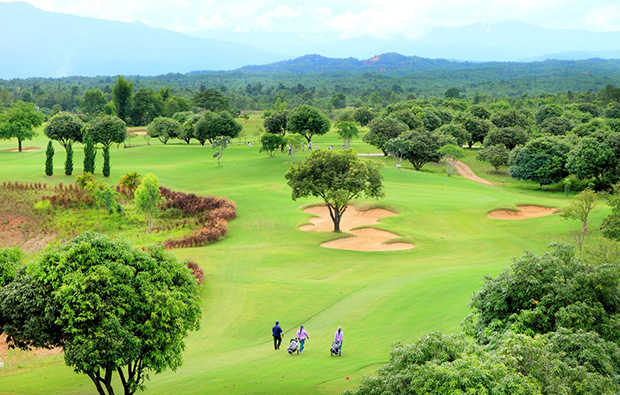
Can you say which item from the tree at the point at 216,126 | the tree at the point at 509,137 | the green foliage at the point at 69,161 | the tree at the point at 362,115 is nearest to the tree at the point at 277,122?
the tree at the point at 216,126

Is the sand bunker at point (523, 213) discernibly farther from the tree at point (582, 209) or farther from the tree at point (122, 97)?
the tree at point (122, 97)

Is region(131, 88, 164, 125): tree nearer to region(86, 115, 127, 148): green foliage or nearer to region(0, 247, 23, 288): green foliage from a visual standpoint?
region(86, 115, 127, 148): green foliage

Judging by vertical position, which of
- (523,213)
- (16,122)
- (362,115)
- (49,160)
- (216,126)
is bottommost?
(523,213)

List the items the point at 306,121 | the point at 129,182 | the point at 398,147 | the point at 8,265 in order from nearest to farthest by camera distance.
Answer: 1. the point at 8,265
2. the point at 129,182
3. the point at 398,147
4. the point at 306,121

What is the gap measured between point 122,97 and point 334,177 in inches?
4760

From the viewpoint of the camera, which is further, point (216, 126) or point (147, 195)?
point (216, 126)

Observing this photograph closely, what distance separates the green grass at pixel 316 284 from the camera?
21.0 meters

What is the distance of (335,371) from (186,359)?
298 inches

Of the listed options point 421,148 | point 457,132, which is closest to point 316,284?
point 421,148

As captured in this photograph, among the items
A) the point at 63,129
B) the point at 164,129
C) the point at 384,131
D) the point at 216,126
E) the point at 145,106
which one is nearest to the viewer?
the point at 63,129

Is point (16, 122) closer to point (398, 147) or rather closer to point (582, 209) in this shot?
point (398, 147)

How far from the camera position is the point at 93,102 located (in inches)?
6398

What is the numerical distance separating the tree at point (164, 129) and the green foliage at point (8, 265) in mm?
99143

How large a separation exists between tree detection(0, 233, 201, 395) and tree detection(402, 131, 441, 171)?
7564 cm
